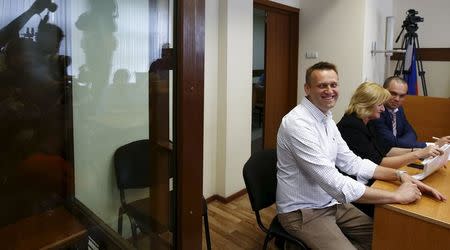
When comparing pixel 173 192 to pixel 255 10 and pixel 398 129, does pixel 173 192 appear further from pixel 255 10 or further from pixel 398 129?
pixel 255 10

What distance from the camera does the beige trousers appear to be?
142 centimetres

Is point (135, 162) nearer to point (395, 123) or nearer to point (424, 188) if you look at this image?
point (424, 188)

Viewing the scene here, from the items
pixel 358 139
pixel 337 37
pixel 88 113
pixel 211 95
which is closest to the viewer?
pixel 88 113

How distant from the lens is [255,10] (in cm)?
331

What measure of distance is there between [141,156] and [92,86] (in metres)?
0.22

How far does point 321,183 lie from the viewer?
146cm

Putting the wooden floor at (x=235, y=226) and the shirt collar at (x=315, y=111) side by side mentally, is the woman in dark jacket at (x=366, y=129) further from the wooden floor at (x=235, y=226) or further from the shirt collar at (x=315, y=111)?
the wooden floor at (x=235, y=226)

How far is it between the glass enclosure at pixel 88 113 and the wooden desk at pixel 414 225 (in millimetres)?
993

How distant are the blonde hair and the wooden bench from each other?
1822mm

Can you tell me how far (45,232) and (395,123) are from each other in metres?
2.53

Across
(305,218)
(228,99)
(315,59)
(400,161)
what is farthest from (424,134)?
(305,218)

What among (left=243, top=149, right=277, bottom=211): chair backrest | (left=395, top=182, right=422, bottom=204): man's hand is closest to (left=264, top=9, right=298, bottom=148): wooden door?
(left=243, top=149, right=277, bottom=211): chair backrest

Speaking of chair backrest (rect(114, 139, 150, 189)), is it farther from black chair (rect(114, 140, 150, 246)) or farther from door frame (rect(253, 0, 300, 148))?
door frame (rect(253, 0, 300, 148))

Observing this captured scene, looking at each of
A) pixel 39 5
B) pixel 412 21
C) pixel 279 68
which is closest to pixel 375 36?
pixel 412 21
